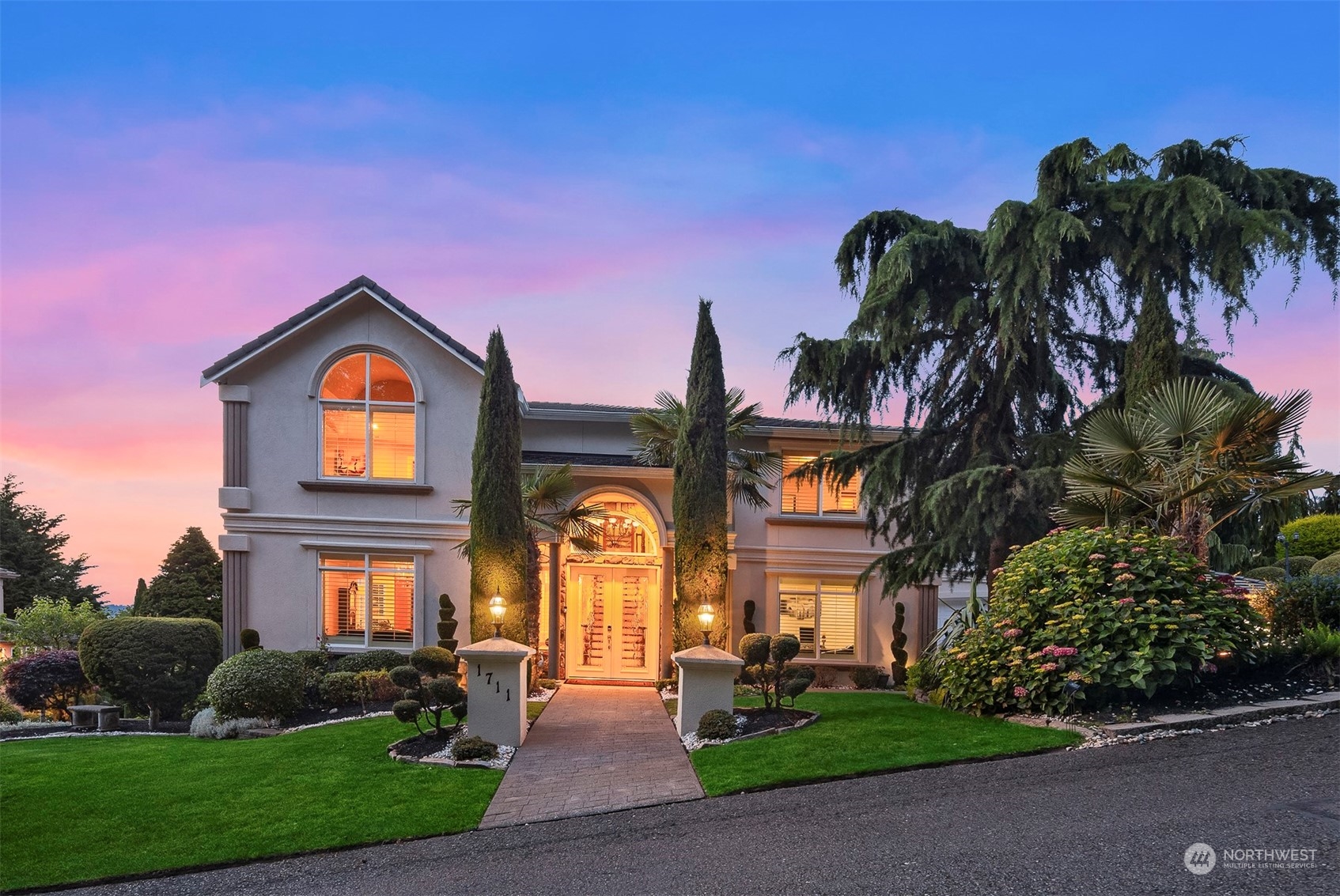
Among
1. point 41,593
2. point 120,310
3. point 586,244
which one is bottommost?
point 41,593

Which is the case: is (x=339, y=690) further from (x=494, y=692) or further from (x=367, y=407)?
(x=367, y=407)

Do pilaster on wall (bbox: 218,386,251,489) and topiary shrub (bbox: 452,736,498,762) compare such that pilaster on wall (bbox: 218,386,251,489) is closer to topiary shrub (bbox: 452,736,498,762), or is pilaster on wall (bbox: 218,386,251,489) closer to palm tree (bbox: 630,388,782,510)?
palm tree (bbox: 630,388,782,510)

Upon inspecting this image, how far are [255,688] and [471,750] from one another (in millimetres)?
5004

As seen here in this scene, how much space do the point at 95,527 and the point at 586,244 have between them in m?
10.7

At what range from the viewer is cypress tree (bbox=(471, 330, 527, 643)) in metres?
13.8

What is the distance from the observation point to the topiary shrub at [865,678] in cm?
1683

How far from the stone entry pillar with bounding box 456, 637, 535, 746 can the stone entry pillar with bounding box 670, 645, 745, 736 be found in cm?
227

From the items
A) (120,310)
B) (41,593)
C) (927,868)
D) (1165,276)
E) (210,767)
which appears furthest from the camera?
(41,593)

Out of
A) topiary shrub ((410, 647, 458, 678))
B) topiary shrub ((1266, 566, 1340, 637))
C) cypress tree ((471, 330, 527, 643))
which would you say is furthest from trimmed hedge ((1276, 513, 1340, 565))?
topiary shrub ((410, 647, 458, 678))

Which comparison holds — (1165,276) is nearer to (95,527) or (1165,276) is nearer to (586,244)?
(586,244)

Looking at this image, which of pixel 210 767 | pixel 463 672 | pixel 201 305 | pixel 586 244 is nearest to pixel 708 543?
pixel 463 672

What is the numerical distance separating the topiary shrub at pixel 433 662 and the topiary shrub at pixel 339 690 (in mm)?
3473

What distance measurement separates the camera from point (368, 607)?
15.8m

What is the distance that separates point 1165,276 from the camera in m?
11.6
